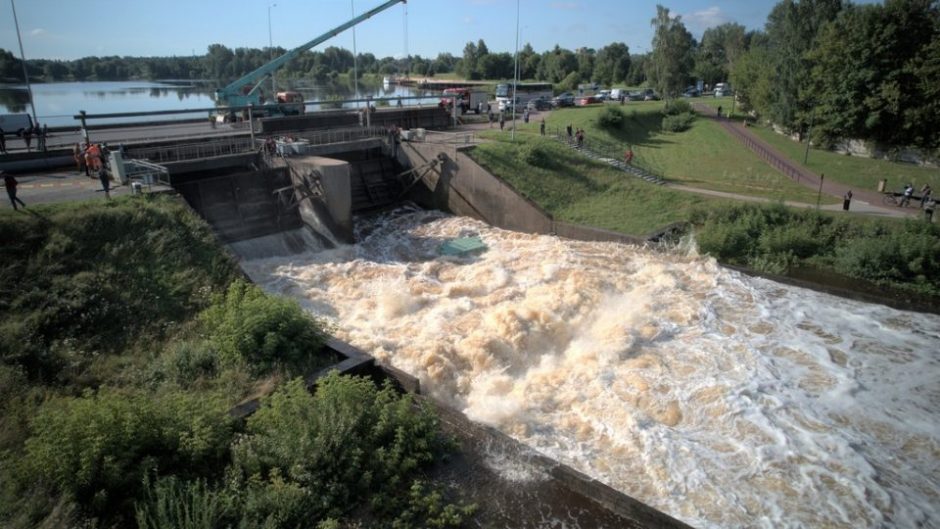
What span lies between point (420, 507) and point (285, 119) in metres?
28.3

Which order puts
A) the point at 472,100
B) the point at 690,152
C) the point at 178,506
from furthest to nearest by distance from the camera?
the point at 472,100 < the point at 690,152 < the point at 178,506

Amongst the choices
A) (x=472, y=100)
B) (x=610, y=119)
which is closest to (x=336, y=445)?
(x=610, y=119)

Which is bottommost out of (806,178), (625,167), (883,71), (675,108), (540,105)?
(806,178)

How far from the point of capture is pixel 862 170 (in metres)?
33.8

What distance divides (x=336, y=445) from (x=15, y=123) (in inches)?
1140

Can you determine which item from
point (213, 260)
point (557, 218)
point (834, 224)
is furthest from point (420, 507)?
point (834, 224)

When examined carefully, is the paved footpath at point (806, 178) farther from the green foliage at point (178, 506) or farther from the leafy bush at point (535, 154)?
the green foliage at point (178, 506)

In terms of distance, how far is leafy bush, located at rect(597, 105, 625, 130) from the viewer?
4631 centimetres

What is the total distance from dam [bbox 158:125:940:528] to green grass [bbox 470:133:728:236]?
1.74 m

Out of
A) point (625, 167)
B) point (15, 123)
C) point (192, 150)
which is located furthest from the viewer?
point (625, 167)

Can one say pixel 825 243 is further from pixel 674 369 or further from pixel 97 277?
pixel 97 277

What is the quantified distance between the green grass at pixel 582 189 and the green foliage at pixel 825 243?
2079 mm

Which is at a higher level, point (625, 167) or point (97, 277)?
point (625, 167)

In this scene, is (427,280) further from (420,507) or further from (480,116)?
(480,116)
